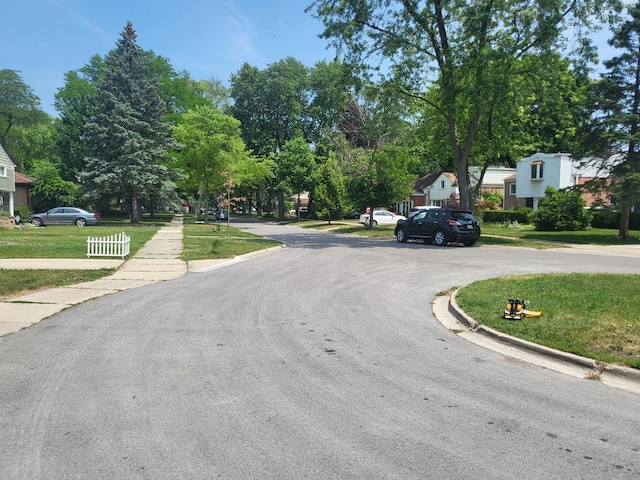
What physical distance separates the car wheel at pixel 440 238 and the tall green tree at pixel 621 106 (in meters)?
9.74

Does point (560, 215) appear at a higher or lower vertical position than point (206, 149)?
lower

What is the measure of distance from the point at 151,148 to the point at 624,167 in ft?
103

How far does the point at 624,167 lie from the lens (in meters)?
24.5

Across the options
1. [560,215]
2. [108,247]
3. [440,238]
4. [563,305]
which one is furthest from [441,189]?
[563,305]

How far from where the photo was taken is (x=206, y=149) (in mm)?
42188

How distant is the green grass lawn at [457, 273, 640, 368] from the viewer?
20.3ft

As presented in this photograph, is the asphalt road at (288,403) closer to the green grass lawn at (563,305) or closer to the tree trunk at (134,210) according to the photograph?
the green grass lawn at (563,305)

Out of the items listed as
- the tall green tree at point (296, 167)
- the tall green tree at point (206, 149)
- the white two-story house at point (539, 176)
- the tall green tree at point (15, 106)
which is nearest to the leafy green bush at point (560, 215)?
the white two-story house at point (539, 176)

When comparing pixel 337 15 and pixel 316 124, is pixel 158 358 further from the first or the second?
pixel 316 124

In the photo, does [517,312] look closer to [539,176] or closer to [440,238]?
[440,238]

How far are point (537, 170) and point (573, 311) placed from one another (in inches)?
1702

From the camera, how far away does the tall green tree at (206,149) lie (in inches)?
1674

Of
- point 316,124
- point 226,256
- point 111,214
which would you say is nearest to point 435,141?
point 226,256

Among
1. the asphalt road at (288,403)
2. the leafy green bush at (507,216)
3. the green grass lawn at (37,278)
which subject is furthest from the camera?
the leafy green bush at (507,216)
